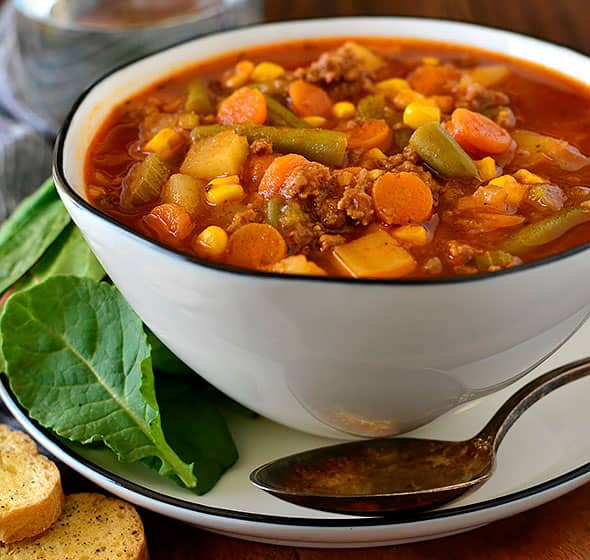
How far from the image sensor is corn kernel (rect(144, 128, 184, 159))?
259 centimetres

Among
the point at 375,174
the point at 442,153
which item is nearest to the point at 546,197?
the point at 442,153

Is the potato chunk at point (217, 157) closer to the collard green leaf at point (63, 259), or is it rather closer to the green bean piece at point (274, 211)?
the green bean piece at point (274, 211)

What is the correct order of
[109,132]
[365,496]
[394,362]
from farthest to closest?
1. [109,132]
2. [365,496]
3. [394,362]

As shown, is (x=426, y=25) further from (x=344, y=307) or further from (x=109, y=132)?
(x=344, y=307)

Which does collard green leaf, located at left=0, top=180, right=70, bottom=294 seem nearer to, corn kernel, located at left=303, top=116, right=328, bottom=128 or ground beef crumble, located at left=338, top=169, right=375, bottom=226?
corn kernel, located at left=303, top=116, right=328, bottom=128

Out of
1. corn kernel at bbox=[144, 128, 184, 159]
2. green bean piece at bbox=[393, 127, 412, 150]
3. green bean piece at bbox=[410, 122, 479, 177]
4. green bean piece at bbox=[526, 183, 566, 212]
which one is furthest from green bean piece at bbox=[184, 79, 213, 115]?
green bean piece at bbox=[526, 183, 566, 212]

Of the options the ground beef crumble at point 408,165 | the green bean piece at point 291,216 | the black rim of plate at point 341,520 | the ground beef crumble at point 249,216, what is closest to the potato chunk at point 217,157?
the ground beef crumble at point 249,216

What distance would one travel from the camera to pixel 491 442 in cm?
232

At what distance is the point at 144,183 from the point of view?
2.40 metres

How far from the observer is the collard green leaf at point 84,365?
2350 mm

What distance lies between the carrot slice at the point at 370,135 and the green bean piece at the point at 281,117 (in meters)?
0.15

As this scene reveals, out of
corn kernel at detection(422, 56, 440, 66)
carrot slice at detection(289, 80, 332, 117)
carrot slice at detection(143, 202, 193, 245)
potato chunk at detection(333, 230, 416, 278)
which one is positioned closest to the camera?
potato chunk at detection(333, 230, 416, 278)

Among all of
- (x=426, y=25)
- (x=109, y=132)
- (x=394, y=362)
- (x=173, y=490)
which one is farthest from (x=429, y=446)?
(x=426, y=25)

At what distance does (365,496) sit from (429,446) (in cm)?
26
